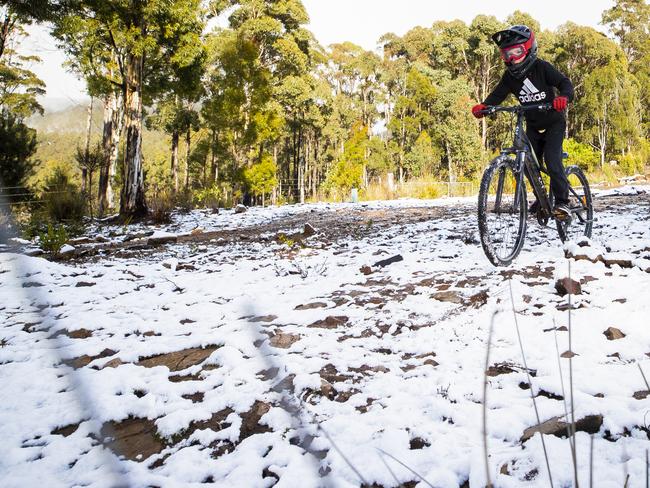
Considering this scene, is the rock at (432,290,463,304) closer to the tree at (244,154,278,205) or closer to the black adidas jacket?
the black adidas jacket

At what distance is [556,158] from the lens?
3.46 metres

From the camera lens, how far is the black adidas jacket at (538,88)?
3.31 m

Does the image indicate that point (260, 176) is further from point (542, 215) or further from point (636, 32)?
point (636, 32)

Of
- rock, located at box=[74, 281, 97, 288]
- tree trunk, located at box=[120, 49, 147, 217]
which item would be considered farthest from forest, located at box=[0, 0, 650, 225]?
rock, located at box=[74, 281, 97, 288]

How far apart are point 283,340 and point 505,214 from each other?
7.07ft

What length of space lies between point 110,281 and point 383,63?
→ 38.1m

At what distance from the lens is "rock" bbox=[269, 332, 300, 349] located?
2136 millimetres

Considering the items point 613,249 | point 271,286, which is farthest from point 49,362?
point 613,249

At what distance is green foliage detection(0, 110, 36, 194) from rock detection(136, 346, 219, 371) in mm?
19169

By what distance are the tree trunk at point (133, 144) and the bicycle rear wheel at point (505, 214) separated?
898 centimetres

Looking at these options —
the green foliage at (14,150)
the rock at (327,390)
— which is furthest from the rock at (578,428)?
the green foliage at (14,150)

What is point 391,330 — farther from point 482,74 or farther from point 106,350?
point 482,74

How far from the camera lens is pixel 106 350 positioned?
2221mm

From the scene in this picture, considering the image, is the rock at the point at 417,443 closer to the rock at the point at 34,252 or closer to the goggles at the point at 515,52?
the goggles at the point at 515,52
